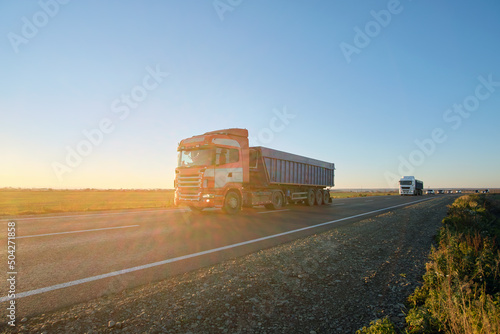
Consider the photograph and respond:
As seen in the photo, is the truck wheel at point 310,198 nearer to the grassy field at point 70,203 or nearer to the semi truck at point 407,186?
the grassy field at point 70,203

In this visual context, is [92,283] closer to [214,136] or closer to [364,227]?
[364,227]

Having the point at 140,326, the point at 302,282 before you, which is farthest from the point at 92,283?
the point at 302,282

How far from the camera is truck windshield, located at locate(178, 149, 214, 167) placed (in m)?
11.9

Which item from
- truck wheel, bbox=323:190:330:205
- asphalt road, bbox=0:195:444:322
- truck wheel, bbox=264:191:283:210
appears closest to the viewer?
asphalt road, bbox=0:195:444:322

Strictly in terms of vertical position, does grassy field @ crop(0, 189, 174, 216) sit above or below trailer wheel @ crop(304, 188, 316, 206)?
below

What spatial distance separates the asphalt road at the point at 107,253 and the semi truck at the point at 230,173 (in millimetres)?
2698

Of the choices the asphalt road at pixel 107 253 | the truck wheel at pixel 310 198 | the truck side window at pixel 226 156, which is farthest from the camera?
the truck wheel at pixel 310 198

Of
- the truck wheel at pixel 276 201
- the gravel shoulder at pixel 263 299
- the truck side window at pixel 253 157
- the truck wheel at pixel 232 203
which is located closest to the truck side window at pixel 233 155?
the truck wheel at pixel 232 203

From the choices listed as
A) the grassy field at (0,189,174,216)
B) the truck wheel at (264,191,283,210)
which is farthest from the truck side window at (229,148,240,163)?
the grassy field at (0,189,174,216)

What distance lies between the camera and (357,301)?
343 cm

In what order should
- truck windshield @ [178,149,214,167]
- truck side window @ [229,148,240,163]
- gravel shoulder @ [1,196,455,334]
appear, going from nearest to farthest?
gravel shoulder @ [1,196,455,334] → truck windshield @ [178,149,214,167] → truck side window @ [229,148,240,163]

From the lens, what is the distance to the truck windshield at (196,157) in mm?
11859

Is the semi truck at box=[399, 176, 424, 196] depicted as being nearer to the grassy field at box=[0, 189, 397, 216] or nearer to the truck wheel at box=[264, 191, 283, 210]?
the grassy field at box=[0, 189, 397, 216]

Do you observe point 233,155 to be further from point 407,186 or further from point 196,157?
point 407,186
